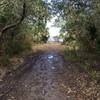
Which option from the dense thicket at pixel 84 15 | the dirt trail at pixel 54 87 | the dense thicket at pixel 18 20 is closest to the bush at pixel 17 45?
the dense thicket at pixel 18 20

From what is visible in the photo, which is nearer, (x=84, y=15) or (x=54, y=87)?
(x=54, y=87)

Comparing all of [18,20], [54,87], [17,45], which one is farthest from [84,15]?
[54,87]

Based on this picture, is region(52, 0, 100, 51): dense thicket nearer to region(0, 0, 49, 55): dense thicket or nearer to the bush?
region(0, 0, 49, 55): dense thicket

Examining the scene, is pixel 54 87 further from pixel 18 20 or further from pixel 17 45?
pixel 17 45

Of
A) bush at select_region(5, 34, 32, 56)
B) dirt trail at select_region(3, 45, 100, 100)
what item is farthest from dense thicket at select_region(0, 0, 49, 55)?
dirt trail at select_region(3, 45, 100, 100)

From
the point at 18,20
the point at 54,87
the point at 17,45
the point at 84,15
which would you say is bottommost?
the point at 54,87

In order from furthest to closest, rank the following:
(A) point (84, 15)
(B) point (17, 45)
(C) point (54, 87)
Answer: (B) point (17, 45), (A) point (84, 15), (C) point (54, 87)

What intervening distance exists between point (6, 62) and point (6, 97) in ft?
18.3

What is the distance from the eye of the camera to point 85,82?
887cm

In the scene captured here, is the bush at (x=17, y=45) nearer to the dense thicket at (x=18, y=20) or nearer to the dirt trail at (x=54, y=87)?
the dense thicket at (x=18, y=20)

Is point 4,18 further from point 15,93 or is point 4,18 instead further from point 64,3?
point 15,93

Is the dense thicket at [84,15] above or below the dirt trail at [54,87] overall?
above

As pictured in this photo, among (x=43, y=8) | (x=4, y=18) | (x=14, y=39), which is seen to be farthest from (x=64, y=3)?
(x=14, y=39)

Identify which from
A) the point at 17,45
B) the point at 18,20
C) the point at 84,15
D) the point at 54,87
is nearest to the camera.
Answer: the point at 54,87
